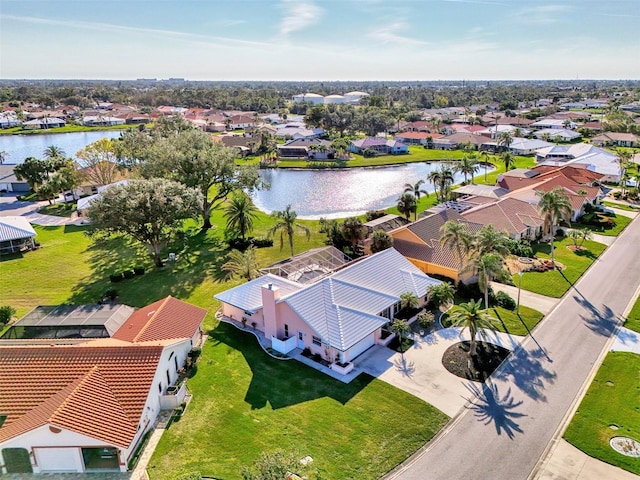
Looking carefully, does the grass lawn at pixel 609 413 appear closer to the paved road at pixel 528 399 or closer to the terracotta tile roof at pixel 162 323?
the paved road at pixel 528 399

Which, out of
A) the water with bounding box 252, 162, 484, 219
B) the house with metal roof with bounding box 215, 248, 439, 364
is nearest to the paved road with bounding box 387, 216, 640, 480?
the house with metal roof with bounding box 215, 248, 439, 364

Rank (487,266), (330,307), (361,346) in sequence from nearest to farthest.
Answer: (361,346), (330,307), (487,266)

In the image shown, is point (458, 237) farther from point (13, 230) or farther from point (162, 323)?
point (13, 230)

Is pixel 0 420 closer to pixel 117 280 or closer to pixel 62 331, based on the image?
pixel 62 331

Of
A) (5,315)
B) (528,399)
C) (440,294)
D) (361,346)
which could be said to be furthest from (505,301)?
(5,315)

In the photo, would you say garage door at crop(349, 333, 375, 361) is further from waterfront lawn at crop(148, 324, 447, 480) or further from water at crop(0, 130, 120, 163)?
water at crop(0, 130, 120, 163)

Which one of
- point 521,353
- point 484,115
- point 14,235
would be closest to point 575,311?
point 521,353

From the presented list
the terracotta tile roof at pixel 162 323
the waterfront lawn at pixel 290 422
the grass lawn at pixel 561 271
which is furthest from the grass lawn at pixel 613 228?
the terracotta tile roof at pixel 162 323
